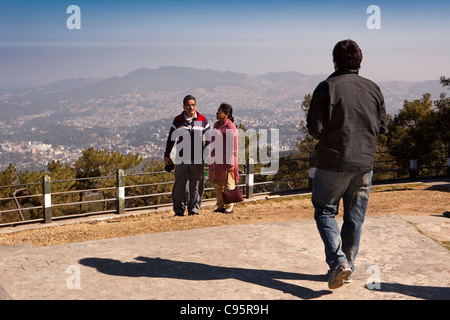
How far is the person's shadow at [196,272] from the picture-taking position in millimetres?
3838

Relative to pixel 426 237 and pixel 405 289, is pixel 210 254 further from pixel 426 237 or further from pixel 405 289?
pixel 426 237

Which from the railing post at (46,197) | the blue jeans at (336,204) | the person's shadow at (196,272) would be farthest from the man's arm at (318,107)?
the railing post at (46,197)

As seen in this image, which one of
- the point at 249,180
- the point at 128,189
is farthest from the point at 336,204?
the point at 128,189

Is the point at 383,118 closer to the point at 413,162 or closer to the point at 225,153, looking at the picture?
the point at 225,153

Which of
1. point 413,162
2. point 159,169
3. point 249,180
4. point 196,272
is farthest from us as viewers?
point 159,169

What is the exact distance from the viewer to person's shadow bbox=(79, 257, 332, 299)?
3838 mm

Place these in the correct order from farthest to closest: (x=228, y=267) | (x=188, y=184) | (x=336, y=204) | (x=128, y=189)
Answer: (x=128, y=189) < (x=188, y=184) < (x=228, y=267) < (x=336, y=204)

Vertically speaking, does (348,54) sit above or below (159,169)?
above

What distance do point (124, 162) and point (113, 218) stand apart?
2066 cm

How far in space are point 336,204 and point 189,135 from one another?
4.69m

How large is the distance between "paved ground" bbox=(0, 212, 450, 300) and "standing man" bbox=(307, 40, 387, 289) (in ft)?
1.48

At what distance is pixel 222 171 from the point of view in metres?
8.23

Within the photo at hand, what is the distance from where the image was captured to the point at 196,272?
13.7 ft
